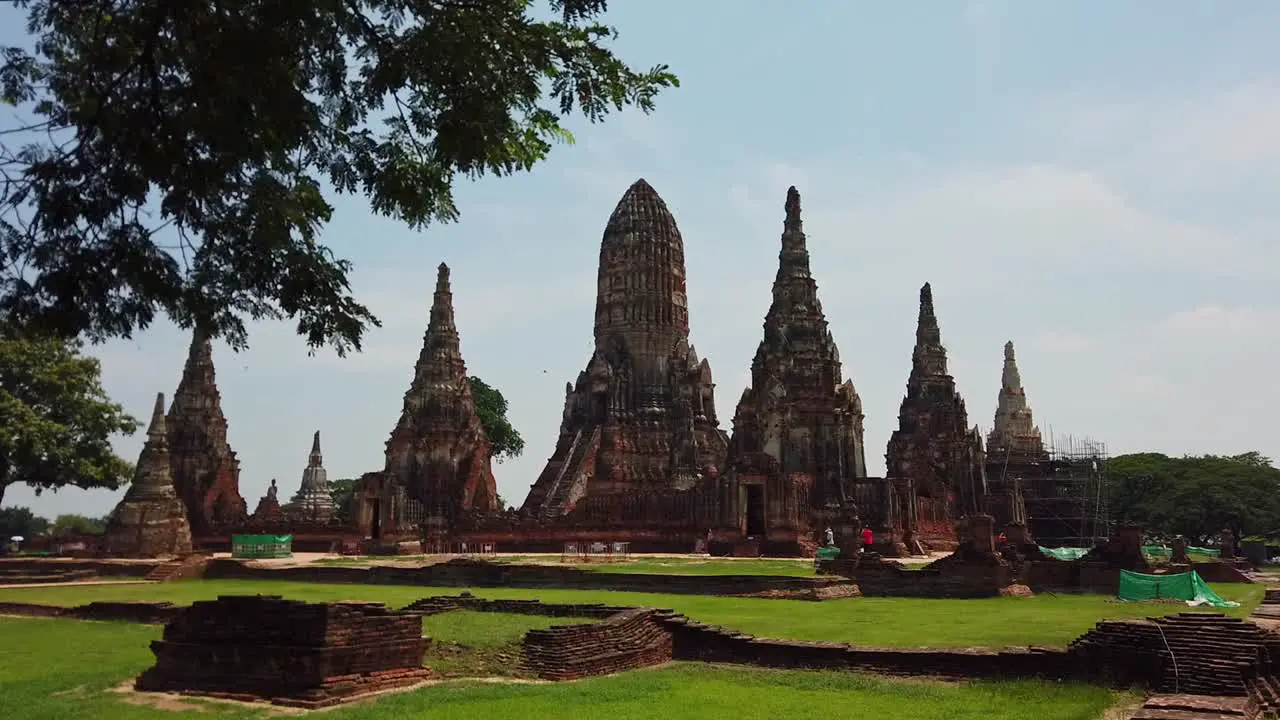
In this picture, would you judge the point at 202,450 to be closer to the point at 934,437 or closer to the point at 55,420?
the point at 55,420

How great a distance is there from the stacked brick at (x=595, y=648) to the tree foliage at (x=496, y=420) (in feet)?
175

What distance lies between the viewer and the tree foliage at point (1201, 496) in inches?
2115

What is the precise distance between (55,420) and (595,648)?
119 ft

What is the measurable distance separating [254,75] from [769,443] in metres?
37.1

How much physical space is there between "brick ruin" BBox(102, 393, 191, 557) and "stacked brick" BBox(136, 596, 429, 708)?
108 ft

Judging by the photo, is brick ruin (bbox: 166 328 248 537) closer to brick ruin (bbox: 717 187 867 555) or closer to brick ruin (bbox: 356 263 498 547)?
brick ruin (bbox: 356 263 498 547)

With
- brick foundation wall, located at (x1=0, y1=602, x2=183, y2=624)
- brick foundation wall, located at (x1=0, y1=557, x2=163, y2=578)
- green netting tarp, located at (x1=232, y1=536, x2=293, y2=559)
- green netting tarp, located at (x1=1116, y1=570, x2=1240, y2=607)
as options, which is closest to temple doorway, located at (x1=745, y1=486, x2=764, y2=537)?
green netting tarp, located at (x1=232, y1=536, x2=293, y2=559)

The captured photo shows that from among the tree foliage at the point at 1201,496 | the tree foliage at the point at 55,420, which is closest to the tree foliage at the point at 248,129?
the tree foliage at the point at 55,420

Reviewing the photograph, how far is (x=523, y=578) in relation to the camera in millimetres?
24594

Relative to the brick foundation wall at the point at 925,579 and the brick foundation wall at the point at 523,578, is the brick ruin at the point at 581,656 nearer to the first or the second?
the brick foundation wall at the point at 523,578

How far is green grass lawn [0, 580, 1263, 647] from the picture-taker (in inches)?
547

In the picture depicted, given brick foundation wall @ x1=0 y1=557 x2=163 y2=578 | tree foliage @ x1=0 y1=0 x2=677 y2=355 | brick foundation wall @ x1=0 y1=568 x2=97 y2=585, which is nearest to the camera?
tree foliage @ x1=0 y1=0 x2=677 y2=355

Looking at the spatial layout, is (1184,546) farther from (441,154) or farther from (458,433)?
(458,433)

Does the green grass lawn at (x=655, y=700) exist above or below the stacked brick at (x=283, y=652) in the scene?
below
